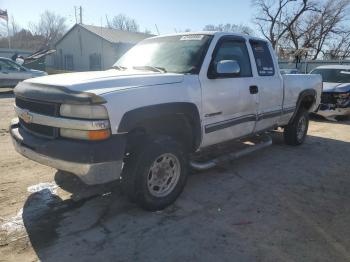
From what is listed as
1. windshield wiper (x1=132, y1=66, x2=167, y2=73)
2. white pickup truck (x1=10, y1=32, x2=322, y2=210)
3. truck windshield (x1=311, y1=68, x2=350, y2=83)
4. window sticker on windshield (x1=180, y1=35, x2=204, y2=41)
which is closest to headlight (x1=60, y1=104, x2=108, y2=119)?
white pickup truck (x1=10, y1=32, x2=322, y2=210)

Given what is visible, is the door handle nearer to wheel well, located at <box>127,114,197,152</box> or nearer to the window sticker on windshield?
the window sticker on windshield

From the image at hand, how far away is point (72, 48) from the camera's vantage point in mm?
37469

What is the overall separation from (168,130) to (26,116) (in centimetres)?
157

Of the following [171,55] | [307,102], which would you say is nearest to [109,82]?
[171,55]

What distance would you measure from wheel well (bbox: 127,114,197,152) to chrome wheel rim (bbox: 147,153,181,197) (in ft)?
1.04

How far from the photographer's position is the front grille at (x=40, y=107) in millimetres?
3551

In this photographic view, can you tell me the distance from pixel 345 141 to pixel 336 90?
310cm

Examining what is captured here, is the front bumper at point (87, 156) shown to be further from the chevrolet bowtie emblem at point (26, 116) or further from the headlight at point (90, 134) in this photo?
the chevrolet bowtie emblem at point (26, 116)

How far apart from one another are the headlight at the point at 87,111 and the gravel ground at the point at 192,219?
3.69 ft

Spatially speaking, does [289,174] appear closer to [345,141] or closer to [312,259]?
[312,259]

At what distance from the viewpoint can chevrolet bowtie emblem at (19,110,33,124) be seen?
380cm

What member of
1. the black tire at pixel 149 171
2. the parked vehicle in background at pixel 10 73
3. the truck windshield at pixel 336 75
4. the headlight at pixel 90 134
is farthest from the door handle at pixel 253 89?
the parked vehicle in background at pixel 10 73

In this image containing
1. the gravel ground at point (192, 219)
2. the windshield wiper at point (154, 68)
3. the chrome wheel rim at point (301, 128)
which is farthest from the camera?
the chrome wheel rim at point (301, 128)

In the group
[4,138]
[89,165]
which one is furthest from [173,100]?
[4,138]
